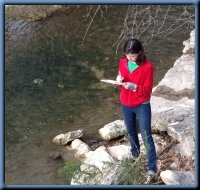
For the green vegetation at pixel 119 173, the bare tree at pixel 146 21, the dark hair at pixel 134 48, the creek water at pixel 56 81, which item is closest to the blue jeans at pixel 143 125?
the green vegetation at pixel 119 173

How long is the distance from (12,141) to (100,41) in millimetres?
3525

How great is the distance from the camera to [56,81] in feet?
23.2

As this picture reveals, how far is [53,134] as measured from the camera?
18.8 feet

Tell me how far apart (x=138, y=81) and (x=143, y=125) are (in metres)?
0.40

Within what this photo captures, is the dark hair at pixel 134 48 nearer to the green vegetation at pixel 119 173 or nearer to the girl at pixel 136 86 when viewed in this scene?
the girl at pixel 136 86

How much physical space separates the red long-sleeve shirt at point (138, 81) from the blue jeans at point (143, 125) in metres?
0.06

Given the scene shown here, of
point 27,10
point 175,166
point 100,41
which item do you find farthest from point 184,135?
point 27,10

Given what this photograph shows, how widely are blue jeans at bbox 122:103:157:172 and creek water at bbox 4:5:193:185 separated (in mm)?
1198

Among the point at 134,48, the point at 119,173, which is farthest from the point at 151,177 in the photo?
the point at 134,48

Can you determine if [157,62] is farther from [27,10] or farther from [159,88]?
[27,10]

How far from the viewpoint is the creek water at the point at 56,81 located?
5.37 metres

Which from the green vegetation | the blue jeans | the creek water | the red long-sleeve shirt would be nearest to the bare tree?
the creek water

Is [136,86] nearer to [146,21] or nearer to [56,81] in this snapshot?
[146,21]

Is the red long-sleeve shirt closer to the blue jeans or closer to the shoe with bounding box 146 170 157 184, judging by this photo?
the blue jeans
